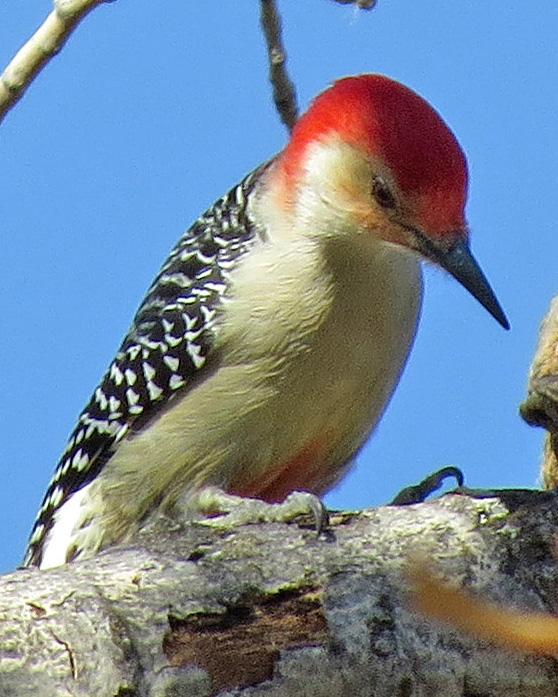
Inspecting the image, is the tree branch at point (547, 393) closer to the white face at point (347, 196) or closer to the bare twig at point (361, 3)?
the white face at point (347, 196)

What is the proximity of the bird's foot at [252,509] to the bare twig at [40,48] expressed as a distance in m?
1.09

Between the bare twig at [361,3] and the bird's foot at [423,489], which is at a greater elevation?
the bare twig at [361,3]

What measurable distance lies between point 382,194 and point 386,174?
7cm

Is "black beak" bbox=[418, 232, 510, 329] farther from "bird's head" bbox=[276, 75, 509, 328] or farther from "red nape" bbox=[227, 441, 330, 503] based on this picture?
"red nape" bbox=[227, 441, 330, 503]

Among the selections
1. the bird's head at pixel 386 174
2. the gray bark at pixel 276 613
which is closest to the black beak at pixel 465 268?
the bird's head at pixel 386 174

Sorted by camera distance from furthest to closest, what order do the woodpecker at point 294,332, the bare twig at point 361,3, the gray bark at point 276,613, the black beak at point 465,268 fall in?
the woodpecker at point 294,332, the black beak at point 465,268, the bare twig at point 361,3, the gray bark at point 276,613

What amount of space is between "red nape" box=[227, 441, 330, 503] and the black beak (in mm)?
746

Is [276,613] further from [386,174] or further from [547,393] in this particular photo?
[386,174]

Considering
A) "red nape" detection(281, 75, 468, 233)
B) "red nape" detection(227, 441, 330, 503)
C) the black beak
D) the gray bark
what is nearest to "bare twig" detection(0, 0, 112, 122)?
the gray bark

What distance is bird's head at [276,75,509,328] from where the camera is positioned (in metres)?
3.87

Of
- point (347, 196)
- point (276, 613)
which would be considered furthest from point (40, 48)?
point (347, 196)

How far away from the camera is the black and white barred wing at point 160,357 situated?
425cm

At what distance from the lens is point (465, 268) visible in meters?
3.87

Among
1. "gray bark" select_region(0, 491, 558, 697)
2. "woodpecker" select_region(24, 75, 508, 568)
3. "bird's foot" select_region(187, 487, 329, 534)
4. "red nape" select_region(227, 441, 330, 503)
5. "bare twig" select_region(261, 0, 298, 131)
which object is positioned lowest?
"gray bark" select_region(0, 491, 558, 697)
